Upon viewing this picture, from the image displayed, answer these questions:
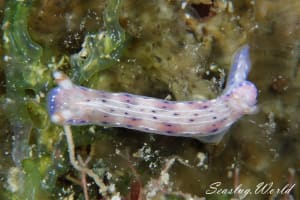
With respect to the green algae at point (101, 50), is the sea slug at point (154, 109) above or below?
below

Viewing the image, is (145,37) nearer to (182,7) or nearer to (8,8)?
(182,7)

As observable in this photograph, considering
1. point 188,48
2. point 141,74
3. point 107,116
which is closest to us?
point 107,116

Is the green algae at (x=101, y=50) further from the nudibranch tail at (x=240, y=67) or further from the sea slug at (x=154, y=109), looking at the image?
the nudibranch tail at (x=240, y=67)

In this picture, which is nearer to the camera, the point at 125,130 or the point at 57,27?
the point at 57,27

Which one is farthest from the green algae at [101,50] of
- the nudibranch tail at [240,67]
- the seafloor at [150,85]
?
the nudibranch tail at [240,67]

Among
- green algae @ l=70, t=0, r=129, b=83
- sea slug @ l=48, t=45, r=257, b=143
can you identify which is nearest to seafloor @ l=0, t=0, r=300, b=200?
green algae @ l=70, t=0, r=129, b=83

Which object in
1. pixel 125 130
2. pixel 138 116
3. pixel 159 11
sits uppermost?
pixel 159 11

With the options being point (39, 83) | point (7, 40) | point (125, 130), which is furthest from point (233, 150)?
point (7, 40)
